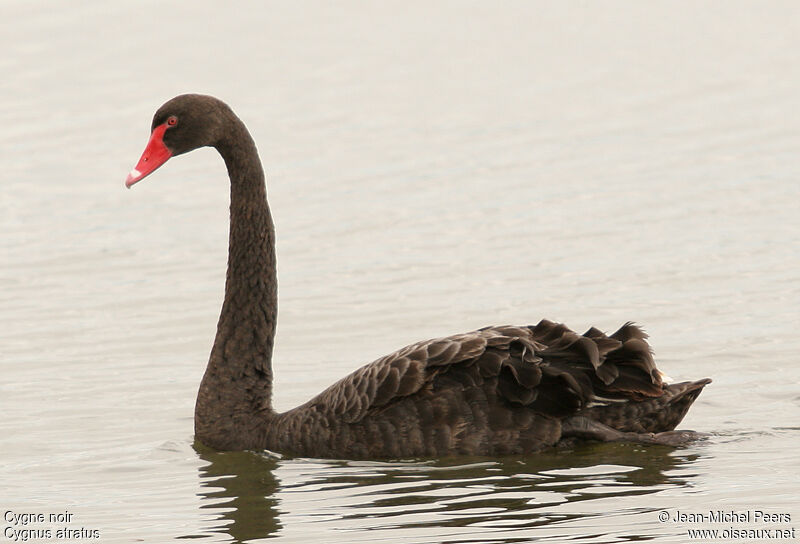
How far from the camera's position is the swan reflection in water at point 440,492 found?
297 inches

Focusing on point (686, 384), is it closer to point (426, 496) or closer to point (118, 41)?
point (426, 496)

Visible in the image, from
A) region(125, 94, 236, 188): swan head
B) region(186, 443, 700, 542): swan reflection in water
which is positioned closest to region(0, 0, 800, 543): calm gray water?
region(186, 443, 700, 542): swan reflection in water

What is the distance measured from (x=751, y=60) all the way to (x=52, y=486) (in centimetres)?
1312

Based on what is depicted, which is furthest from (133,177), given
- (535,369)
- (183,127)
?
(535,369)

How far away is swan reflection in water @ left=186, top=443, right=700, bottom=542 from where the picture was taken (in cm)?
754

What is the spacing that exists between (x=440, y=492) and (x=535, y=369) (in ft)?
2.78

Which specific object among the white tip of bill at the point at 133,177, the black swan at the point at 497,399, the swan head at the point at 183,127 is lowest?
the black swan at the point at 497,399

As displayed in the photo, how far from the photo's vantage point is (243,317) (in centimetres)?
952

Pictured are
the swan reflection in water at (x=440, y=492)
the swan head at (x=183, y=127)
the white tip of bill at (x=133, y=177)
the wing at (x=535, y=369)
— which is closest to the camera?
the swan reflection in water at (x=440, y=492)

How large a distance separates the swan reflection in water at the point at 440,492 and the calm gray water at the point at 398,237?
2 centimetres

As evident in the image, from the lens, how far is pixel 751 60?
782 inches

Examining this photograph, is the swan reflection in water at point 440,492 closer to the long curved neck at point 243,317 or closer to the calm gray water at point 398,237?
the calm gray water at point 398,237

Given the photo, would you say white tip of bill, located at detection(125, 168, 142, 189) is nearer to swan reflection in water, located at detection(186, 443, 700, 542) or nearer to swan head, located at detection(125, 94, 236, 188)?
swan head, located at detection(125, 94, 236, 188)

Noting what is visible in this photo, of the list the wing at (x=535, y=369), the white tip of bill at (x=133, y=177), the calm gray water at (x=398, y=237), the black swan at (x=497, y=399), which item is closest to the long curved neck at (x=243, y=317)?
the calm gray water at (x=398, y=237)
